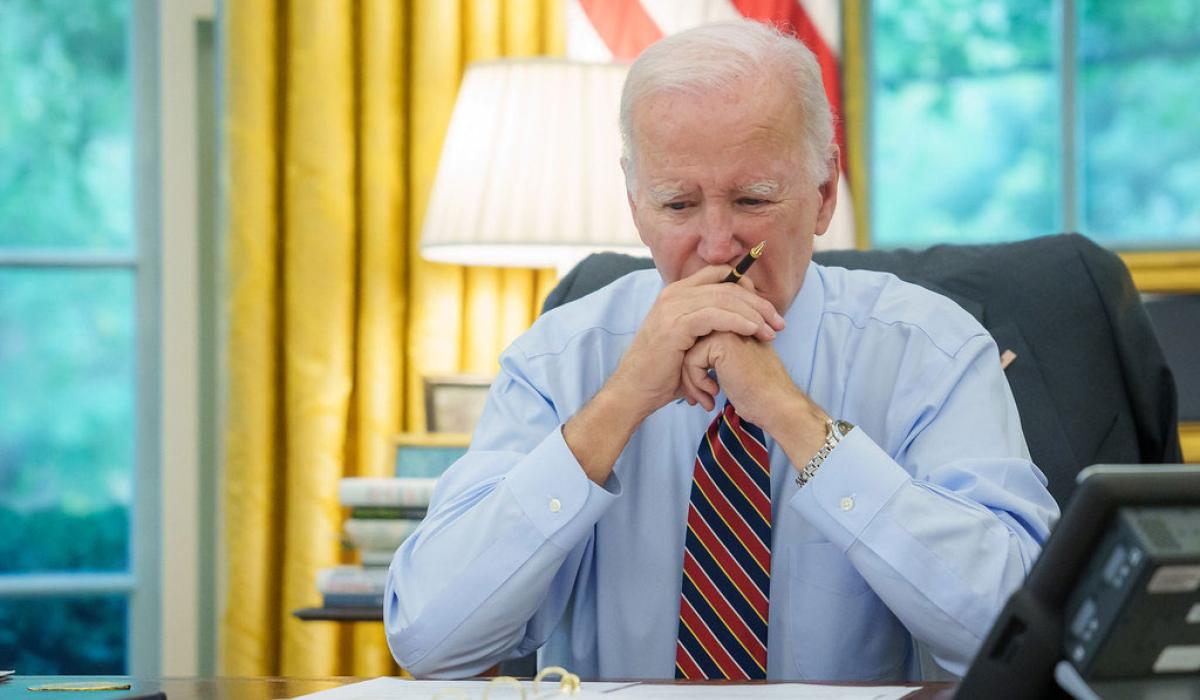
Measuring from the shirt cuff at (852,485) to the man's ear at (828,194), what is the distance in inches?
11.6

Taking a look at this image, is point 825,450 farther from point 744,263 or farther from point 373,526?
point 373,526

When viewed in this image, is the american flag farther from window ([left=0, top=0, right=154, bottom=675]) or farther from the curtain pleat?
window ([left=0, top=0, right=154, bottom=675])

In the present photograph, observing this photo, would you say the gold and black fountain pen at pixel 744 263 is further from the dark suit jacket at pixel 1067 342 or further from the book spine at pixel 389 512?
the book spine at pixel 389 512

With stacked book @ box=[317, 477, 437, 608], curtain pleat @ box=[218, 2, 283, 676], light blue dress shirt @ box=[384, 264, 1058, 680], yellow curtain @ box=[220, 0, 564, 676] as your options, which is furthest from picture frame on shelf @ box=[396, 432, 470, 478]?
light blue dress shirt @ box=[384, 264, 1058, 680]

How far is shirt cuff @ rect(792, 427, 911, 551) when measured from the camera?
1.17 meters

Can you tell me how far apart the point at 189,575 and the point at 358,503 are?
3.08ft

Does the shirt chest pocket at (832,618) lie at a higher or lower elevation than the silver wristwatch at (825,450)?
lower

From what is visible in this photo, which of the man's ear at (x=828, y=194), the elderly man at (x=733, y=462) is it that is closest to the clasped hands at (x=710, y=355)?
the elderly man at (x=733, y=462)

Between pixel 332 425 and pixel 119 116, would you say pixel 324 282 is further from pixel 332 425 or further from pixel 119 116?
pixel 119 116

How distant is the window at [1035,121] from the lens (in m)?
2.99

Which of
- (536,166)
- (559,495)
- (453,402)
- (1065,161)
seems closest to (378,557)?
(453,402)

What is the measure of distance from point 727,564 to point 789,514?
112 millimetres

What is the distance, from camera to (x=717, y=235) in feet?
4.28

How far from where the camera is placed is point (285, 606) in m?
2.59
